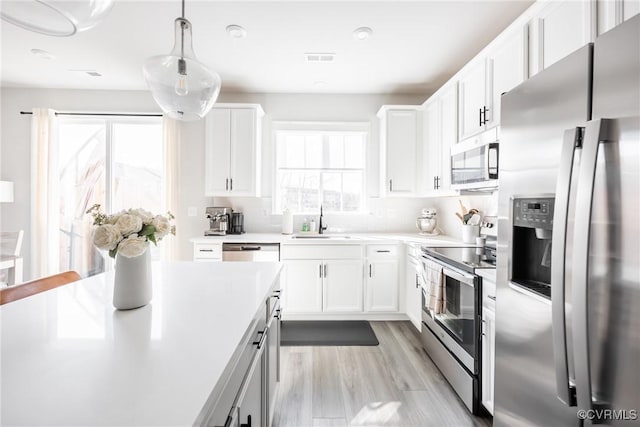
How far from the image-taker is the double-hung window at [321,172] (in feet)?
13.0

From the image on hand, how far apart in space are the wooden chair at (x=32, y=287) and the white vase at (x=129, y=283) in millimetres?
666

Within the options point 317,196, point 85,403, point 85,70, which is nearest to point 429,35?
point 317,196

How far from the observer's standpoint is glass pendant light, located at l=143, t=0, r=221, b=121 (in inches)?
52.2

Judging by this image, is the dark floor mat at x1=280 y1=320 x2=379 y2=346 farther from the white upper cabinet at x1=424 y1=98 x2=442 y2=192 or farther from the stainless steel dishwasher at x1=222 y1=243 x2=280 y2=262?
the white upper cabinet at x1=424 y1=98 x2=442 y2=192

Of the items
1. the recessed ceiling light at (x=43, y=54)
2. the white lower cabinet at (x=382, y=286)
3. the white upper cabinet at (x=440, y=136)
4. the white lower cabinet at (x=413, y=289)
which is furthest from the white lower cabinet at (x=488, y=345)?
the recessed ceiling light at (x=43, y=54)

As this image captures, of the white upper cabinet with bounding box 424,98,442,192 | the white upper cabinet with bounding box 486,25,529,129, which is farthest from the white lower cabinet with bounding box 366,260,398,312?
the white upper cabinet with bounding box 486,25,529,129

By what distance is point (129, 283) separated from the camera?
43.6 inches

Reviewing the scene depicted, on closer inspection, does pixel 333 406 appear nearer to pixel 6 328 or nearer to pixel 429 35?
pixel 6 328

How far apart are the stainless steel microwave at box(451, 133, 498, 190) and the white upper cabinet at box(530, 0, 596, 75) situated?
489 millimetres

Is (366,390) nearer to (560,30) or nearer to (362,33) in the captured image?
(560,30)

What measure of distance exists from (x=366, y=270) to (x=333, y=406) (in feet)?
5.14

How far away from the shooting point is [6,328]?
95cm

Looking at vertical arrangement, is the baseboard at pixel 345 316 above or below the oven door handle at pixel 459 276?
below

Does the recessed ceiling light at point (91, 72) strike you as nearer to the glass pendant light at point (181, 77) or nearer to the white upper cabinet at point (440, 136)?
the glass pendant light at point (181, 77)
